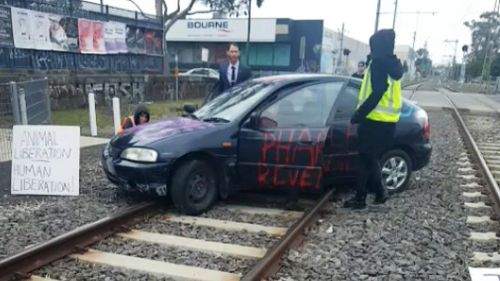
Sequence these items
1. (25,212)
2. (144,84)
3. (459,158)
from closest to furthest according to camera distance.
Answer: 1. (25,212)
2. (459,158)
3. (144,84)

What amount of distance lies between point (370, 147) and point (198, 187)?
2071mm

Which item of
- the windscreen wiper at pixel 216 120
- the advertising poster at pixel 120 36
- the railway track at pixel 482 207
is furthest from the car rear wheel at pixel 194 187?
the advertising poster at pixel 120 36

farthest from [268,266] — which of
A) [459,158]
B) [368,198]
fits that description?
[459,158]

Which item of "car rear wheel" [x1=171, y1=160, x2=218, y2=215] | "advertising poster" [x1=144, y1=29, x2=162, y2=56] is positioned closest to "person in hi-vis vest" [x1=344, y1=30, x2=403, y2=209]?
"car rear wheel" [x1=171, y1=160, x2=218, y2=215]

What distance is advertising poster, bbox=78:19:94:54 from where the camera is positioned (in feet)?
58.6

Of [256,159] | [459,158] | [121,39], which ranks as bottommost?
[459,158]

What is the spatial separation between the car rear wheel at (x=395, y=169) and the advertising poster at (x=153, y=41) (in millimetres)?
17732

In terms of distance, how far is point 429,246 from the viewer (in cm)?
456

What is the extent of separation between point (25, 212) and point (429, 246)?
14.4ft

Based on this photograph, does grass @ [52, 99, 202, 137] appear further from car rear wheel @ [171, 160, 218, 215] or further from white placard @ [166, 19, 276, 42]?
white placard @ [166, 19, 276, 42]

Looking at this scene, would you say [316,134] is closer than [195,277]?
No

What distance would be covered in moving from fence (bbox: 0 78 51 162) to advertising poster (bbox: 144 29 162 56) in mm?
13666

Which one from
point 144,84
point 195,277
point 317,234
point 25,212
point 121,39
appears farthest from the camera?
point 121,39

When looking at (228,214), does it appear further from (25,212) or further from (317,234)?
(25,212)
